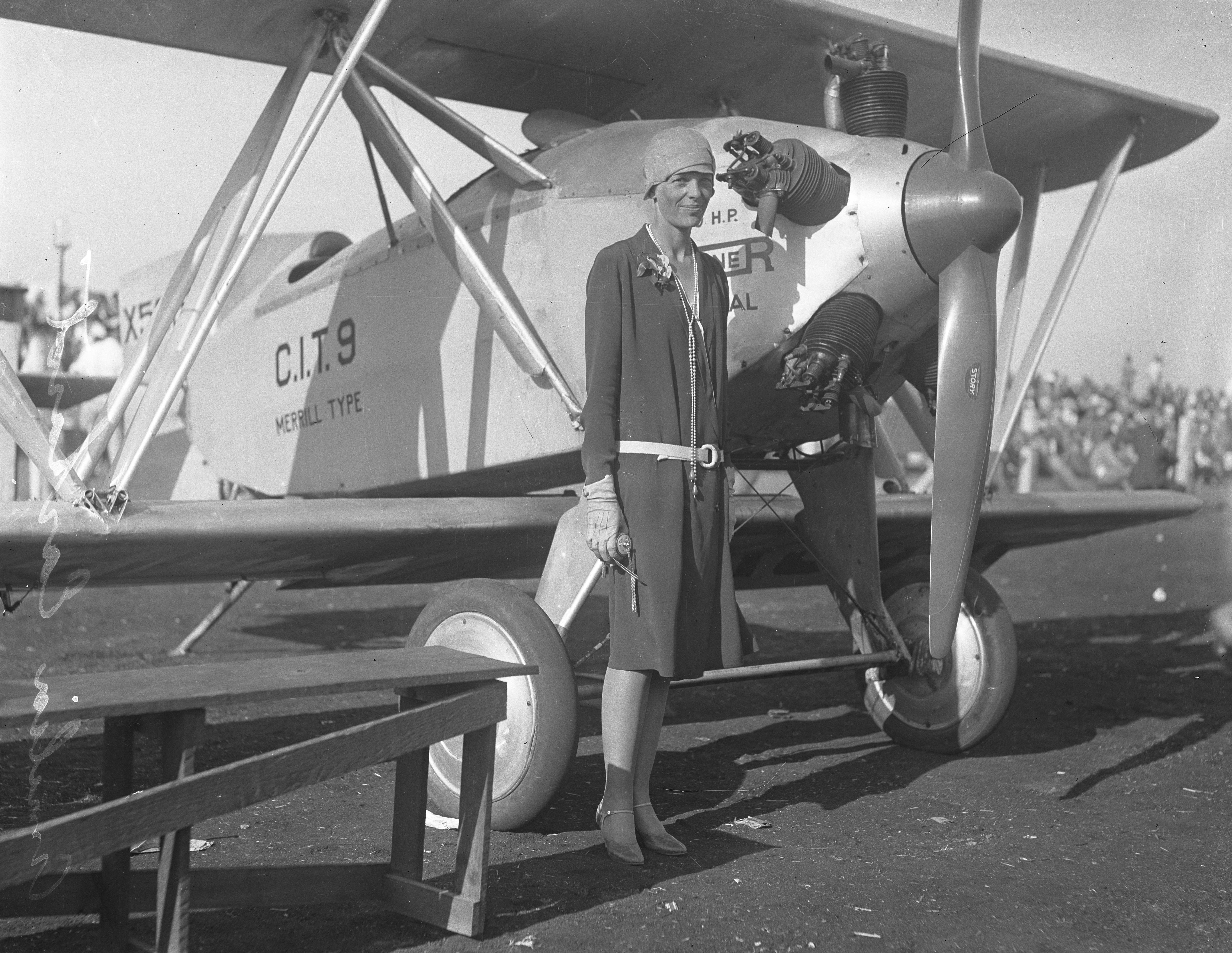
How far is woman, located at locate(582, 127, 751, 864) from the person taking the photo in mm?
3131

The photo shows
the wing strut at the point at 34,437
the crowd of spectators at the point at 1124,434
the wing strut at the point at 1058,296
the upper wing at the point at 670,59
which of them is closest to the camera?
the wing strut at the point at 34,437

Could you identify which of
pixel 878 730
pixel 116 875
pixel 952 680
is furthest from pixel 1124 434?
pixel 116 875

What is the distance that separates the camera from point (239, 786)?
7.39 feet

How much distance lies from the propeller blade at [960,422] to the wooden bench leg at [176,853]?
7.57ft

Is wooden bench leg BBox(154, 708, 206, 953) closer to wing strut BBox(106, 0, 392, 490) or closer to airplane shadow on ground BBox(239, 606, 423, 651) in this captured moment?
wing strut BBox(106, 0, 392, 490)

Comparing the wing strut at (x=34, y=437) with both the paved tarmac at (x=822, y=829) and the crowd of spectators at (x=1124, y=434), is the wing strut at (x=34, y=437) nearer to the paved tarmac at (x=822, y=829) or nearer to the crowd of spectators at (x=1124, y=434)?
the paved tarmac at (x=822, y=829)

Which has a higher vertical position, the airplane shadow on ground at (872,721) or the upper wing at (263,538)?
the upper wing at (263,538)

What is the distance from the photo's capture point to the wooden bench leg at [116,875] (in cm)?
246

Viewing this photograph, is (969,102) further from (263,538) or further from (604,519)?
(263,538)

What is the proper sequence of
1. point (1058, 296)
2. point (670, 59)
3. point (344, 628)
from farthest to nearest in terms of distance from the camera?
1. point (344, 628)
2. point (1058, 296)
3. point (670, 59)

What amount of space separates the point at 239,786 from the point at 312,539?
6.23 feet

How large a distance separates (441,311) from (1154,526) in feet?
55.6

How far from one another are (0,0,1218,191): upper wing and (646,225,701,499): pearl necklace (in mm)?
1827

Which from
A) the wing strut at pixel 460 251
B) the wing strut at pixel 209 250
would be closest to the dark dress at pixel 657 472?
the wing strut at pixel 460 251
